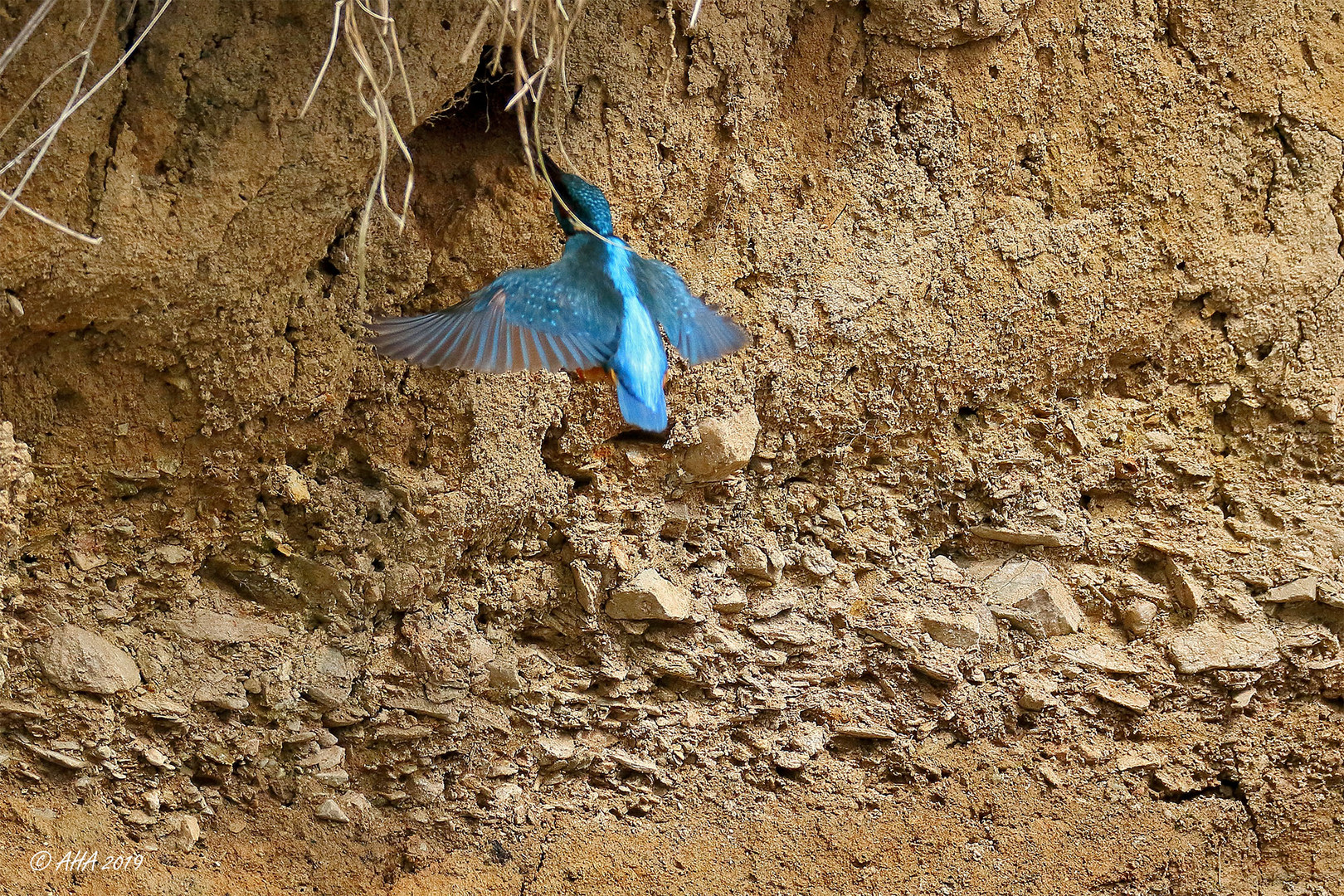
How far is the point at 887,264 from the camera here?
2729 mm

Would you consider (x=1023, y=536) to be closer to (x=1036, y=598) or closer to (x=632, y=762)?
(x=1036, y=598)

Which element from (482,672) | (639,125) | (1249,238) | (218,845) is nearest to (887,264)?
(639,125)

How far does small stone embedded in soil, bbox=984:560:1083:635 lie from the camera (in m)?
2.76

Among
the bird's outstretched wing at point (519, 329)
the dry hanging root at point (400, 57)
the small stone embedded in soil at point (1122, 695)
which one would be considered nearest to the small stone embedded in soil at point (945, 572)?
the small stone embedded in soil at point (1122, 695)

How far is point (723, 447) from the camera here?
262 cm

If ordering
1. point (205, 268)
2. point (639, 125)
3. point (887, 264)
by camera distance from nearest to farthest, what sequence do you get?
point (205, 268) < point (639, 125) < point (887, 264)

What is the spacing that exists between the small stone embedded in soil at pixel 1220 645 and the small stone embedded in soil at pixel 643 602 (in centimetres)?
112

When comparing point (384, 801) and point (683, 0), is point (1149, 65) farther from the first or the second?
point (384, 801)

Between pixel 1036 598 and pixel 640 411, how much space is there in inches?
41.0

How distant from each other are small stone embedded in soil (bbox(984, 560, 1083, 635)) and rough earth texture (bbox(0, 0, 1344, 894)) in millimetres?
11

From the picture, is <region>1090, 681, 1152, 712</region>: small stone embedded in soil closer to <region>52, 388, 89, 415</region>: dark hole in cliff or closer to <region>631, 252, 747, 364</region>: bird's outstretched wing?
<region>631, 252, 747, 364</region>: bird's outstretched wing

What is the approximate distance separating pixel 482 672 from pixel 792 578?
684mm

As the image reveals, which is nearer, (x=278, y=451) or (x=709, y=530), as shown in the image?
(x=278, y=451)

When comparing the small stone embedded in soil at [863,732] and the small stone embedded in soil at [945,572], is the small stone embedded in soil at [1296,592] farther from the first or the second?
the small stone embedded in soil at [863,732]
